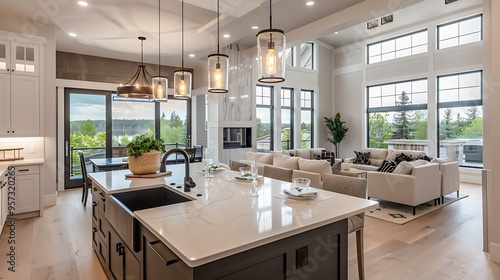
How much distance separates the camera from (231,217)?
1.57 meters

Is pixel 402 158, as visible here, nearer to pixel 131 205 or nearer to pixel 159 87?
pixel 159 87

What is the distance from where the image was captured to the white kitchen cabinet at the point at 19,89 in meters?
4.34

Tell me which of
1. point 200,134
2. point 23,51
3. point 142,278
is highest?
point 23,51

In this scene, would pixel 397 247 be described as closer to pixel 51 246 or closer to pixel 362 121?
pixel 51 246

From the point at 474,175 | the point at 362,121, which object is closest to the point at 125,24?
the point at 362,121

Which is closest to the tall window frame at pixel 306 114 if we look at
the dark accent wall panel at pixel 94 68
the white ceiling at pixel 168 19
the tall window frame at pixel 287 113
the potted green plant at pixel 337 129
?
the tall window frame at pixel 287 113

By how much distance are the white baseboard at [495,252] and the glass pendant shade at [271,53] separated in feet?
9.49

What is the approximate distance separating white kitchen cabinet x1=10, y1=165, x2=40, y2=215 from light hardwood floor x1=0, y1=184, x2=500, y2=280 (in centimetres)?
21

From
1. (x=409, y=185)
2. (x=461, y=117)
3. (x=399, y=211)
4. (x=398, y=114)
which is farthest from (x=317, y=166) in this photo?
(x=398, y=114)

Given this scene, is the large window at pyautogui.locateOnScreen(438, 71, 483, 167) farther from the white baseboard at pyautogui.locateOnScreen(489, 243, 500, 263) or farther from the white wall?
the white wall

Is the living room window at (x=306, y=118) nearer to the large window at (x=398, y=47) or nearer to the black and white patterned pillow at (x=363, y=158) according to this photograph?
the large window at (x=398, y=47)

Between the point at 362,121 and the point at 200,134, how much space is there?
18.5ft

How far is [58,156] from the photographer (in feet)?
20.8

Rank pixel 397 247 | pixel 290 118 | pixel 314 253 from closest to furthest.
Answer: pixel 314 253 → pixel 397 247 → pixel 290 118
